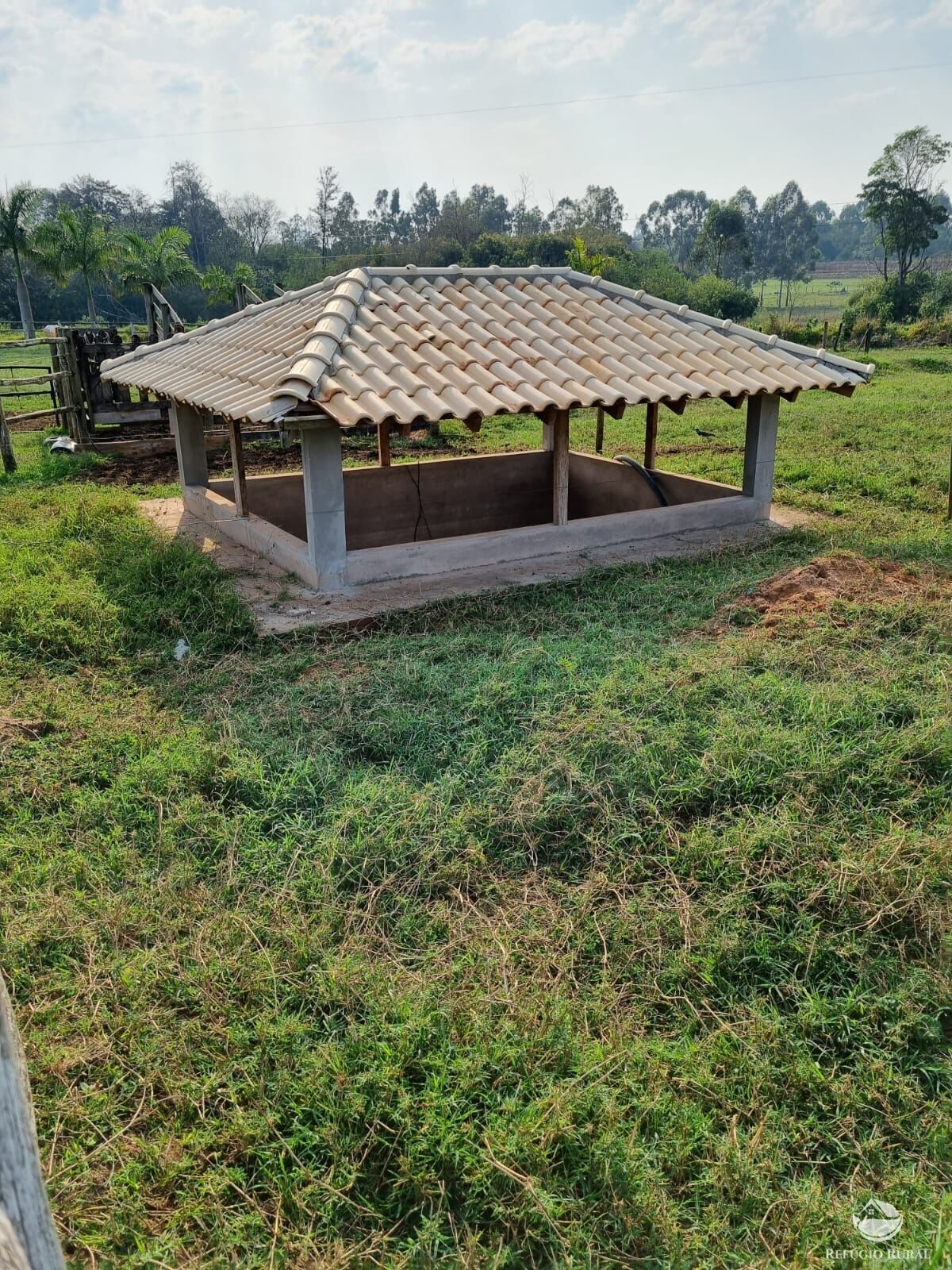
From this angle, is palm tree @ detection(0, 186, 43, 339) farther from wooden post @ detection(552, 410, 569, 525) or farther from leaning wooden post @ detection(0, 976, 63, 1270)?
leaning wooden post @ detection(0, 976, 63, 1270)

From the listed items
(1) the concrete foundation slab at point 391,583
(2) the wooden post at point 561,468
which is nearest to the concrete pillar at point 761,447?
(1) the concrete foundation slab at point 391,583

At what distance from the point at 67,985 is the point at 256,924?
0.74 metres

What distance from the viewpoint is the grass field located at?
9.47 feet

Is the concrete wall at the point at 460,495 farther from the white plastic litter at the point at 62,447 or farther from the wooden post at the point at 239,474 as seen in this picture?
the white plastic litter at the point at 62,447

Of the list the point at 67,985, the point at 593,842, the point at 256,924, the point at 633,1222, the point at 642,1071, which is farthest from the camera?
the point at 593,842

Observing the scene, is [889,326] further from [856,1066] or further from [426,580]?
[856,1066]

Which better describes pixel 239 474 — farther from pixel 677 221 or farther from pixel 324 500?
pixel 677 221

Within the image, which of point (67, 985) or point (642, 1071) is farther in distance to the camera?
point (67, 985)

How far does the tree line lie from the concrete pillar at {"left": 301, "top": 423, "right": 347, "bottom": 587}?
60.6 ft

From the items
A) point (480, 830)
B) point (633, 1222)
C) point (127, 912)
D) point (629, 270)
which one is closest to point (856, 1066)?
point (633, 1222)

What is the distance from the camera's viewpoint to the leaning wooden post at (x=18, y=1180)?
1.50m

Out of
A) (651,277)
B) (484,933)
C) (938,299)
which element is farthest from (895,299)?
(484,933)

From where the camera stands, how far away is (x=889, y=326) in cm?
3566

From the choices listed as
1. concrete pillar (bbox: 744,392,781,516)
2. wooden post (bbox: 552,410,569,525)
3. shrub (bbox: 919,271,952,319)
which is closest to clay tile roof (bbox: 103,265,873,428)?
concrete pillar (bbox: 744,392,781,516)
